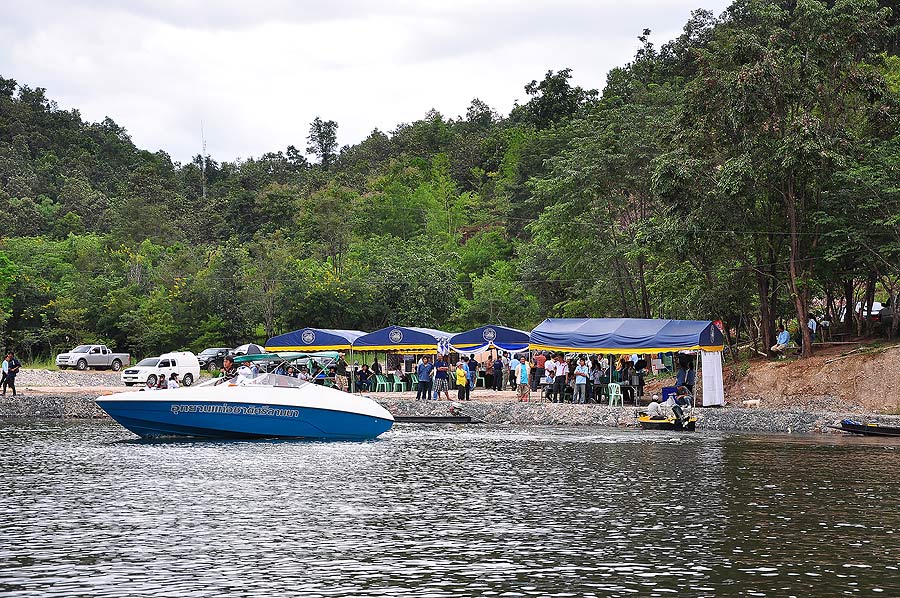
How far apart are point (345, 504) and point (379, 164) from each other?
119470 millimetres

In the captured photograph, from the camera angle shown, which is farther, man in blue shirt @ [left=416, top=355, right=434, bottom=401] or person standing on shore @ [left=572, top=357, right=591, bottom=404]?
man in blue shirt @ [left=416, top=355, right=434, bottom=401]

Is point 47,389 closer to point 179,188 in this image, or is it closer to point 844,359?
point 844,359

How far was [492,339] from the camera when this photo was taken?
43.1 metres

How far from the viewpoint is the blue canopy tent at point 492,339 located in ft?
141

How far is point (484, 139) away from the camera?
127 metres

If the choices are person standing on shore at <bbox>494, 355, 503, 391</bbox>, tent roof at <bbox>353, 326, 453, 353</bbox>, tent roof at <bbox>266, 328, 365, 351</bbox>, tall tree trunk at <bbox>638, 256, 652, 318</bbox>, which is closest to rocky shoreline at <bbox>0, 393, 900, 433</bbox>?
tent roof at <bbox>353, 326, 453, 353</bbox>

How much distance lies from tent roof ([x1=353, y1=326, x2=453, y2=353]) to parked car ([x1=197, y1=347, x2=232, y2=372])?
67.2 feet

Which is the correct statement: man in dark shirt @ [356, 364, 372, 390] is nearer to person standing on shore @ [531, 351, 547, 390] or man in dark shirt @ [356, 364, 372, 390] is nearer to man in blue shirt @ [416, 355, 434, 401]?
man in blue shirt @ [416, 355, 434, 401]

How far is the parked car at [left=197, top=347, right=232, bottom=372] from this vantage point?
62.1 m

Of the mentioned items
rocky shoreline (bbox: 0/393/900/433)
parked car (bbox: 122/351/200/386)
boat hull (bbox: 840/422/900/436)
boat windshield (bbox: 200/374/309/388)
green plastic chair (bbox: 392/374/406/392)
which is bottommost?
boat hull (bbox: 840/422/900/436)

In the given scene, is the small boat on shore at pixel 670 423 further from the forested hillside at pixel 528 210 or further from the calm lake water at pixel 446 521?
the forested hillside at pixel 528 210

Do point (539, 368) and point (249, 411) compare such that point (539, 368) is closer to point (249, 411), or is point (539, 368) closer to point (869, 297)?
point (869, 297)

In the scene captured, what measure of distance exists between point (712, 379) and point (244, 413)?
17786mm

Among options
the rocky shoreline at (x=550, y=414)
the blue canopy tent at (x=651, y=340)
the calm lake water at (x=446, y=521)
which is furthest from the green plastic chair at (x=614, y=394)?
the calm lake water at (x=446, y=521)
